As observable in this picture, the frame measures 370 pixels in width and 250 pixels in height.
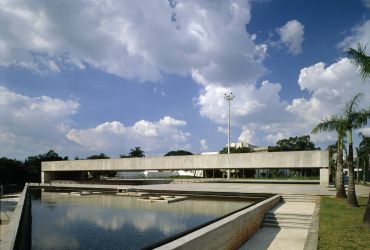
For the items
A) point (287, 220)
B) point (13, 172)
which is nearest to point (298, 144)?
point (13, 172)

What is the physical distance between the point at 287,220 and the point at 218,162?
74.3ft

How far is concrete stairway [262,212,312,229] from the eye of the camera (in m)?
13.7

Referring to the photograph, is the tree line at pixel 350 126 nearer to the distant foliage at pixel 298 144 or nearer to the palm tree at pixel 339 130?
the palm tree at pixel 339 130

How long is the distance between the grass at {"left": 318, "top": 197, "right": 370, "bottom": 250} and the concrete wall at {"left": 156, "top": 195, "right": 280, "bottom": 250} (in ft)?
7.51

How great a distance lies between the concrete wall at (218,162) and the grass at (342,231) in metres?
18.4

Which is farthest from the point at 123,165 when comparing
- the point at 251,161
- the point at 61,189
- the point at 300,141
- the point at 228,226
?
the point at 300,141

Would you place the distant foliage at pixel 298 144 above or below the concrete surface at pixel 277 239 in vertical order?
above

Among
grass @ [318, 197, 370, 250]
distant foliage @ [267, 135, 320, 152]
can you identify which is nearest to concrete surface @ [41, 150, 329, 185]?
grass @ [318, 197, 370, 250]

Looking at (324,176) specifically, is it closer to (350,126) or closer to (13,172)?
(350,126)

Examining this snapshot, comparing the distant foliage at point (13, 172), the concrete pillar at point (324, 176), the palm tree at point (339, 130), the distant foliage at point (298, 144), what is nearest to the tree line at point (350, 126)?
the palm tree at point (339, 130)

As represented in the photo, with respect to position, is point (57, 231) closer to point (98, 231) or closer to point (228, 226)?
point (98, 231)

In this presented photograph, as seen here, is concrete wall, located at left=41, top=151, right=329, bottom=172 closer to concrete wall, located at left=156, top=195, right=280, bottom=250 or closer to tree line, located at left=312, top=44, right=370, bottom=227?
tree line, located at left=312, top=44, right=370, bottom=227

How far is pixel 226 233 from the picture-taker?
910cm

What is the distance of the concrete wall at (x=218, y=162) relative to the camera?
32406 mm
